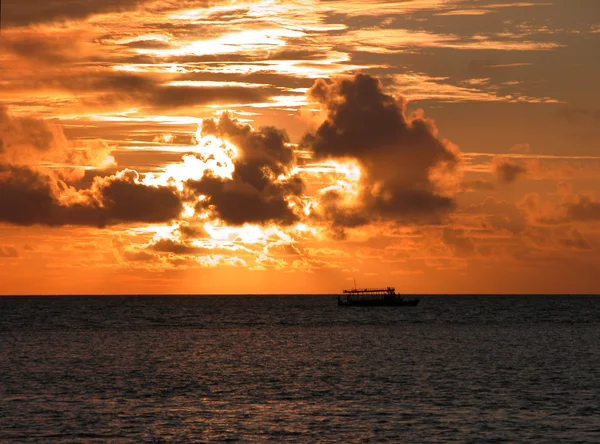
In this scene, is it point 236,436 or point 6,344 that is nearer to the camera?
point 236,436

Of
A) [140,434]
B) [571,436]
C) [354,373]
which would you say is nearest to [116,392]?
[140,434]

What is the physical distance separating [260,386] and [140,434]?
25.4m

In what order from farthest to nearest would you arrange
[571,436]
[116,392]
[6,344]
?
[6,344]
[116,392]
[571,436]

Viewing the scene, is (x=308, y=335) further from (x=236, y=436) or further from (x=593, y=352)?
(x=236, y=436)

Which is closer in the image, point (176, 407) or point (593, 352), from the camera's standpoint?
point (176, 407)

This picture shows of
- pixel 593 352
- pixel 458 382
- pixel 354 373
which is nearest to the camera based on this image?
pixel 458 382

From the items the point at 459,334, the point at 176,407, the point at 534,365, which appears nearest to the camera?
the point at 176,407

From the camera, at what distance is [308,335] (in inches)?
6398

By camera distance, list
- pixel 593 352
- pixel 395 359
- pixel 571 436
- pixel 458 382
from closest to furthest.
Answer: pixel 571 436, pixel 458 382, pixel 395 359, pixel 593 352

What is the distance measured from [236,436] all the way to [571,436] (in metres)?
21.7

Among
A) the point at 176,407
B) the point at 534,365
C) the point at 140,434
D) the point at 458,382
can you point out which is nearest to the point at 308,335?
the point at 534,365

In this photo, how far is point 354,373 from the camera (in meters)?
92.1

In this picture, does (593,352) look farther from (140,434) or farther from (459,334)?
(140,434)

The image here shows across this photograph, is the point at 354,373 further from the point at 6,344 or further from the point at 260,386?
the point at 6,344
